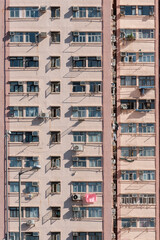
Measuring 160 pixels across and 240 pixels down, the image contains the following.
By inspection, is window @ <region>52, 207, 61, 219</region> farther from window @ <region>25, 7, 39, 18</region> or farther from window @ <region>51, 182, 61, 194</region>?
window @ <region>25, 7, 39, 18</region>

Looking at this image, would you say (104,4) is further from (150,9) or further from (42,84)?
(42,84)

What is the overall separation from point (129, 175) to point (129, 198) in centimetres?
183

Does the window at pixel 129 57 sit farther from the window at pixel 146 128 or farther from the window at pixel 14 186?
the window at pixel 14 186

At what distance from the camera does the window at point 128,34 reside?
87.3ft

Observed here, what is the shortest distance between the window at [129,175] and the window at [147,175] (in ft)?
1.57

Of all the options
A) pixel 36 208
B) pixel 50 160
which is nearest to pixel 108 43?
pixel 50 160

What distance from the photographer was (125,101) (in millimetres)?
26859

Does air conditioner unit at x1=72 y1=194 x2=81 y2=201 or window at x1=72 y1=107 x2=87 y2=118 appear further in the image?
window at x1=72 y1=107 x2=87 y2=118

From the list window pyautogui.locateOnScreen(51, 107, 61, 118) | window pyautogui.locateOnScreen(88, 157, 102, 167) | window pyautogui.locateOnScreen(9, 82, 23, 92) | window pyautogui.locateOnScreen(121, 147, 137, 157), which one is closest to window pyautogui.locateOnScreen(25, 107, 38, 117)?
window pyautogui.locateOnScreen(51, 107, 61, 118)

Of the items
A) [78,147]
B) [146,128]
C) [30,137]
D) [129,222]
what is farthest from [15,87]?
[129,222]

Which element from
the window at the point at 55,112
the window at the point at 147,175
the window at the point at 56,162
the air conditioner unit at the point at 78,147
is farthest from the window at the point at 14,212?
the window at the point at 147,175

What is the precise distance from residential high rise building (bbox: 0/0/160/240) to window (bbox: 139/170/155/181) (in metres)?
0.08

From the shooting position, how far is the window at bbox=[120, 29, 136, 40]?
26.6 m

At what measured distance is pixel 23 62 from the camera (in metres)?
26.2
